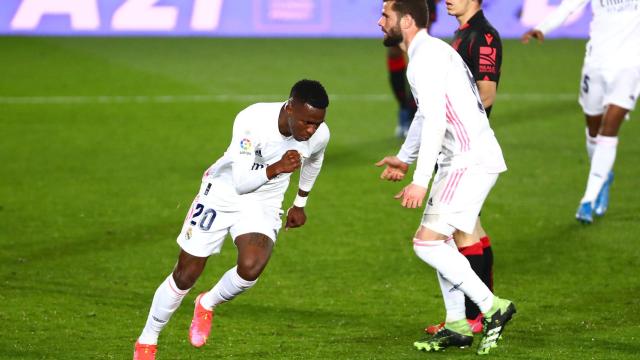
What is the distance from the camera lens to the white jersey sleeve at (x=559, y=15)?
9523 millimetres

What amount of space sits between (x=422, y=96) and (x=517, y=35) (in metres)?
14.3

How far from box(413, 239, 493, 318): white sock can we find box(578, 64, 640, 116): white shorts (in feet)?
12.7

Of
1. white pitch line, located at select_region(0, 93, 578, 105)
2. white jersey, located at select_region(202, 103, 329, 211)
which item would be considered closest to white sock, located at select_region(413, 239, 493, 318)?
white jersey, located at select_region(202, 103, 329, 211)

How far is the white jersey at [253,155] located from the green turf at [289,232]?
2.71 feet

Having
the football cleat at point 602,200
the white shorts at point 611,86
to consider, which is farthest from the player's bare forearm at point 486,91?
the football cleat at point 602,200

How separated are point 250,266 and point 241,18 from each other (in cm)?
1415

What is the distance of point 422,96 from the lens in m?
6.01

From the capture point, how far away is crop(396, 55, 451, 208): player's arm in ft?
19.5

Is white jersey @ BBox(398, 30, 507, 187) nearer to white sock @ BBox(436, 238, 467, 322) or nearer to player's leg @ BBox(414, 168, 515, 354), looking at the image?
player's leg @ BBox(414, 168, 515, 354)

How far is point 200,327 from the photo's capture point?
653 cm

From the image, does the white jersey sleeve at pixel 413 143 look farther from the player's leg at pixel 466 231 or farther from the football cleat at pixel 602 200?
the football cleat at pixel 602 200

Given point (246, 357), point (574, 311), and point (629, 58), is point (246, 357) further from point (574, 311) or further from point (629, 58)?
point (629, 58)

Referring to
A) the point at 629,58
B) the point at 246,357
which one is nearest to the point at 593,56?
the point at 629,58

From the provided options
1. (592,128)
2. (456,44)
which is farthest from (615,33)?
(456,44)
